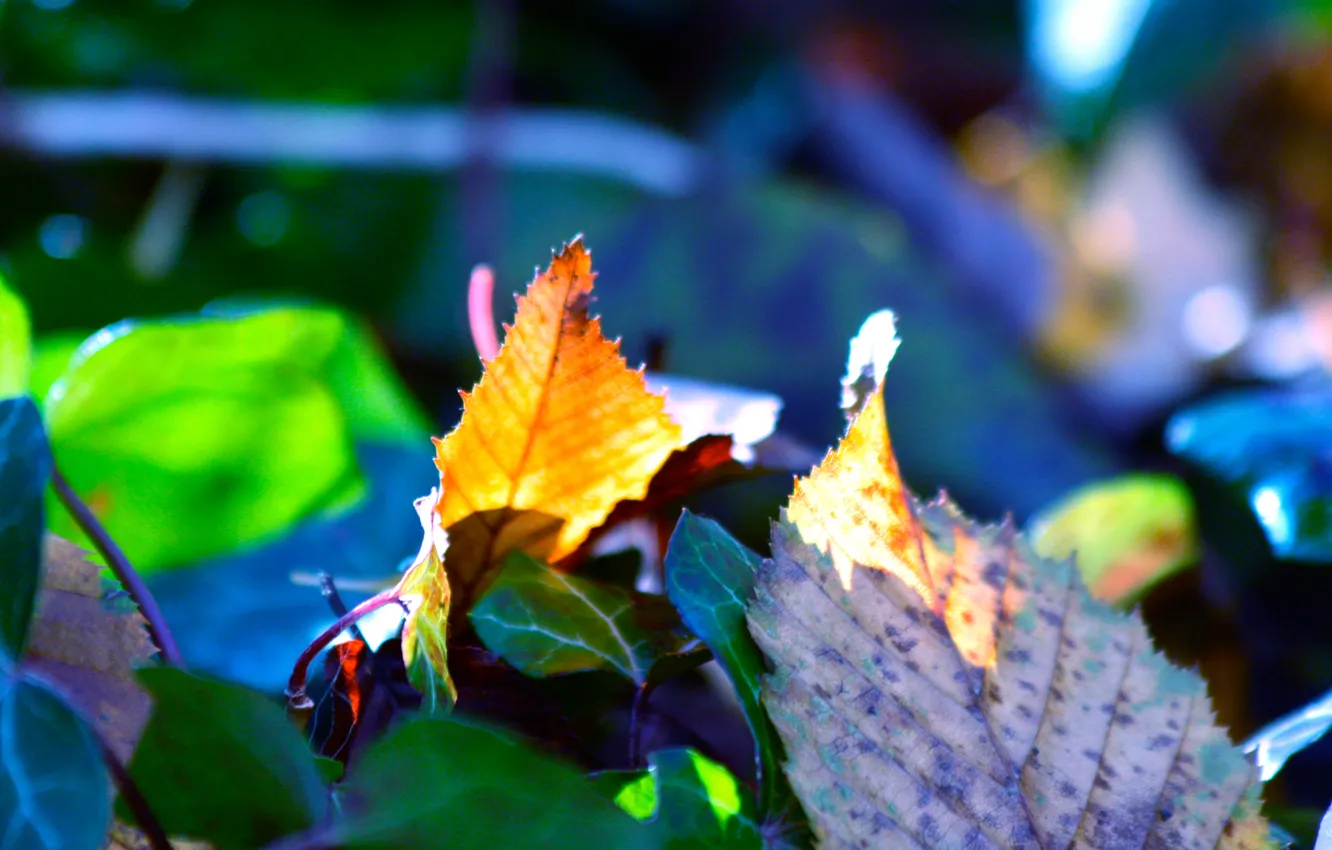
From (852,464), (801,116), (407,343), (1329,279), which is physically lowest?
(852,464)

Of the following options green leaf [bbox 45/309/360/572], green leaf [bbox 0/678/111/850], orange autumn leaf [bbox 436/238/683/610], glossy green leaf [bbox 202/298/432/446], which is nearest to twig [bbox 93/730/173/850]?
green leaf [bbox 0/678/111/850]

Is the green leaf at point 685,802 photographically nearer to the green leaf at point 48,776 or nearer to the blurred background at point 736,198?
the green leaf at point 48,776

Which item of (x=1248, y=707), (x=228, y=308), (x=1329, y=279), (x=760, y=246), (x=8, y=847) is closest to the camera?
(x=8, y=847)

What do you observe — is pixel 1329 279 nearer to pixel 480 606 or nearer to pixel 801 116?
pixel 801 116

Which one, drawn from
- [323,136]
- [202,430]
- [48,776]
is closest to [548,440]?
[48,776]

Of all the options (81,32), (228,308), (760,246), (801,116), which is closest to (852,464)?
(228,308)

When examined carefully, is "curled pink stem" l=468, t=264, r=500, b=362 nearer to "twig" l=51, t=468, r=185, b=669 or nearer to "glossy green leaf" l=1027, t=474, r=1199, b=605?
"twig" l=51, t=468, r=185, b=669

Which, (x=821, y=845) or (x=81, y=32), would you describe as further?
(x=81, y=32)
